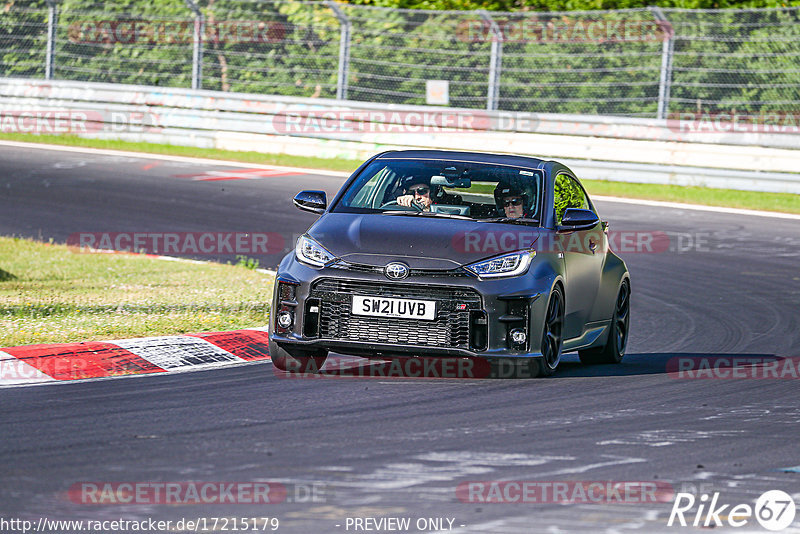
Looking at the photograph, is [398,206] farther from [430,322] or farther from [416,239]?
[430,322]

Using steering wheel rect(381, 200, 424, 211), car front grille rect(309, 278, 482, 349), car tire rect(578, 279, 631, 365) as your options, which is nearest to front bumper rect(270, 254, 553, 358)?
car front grille rect(309, 278, 482, 349)

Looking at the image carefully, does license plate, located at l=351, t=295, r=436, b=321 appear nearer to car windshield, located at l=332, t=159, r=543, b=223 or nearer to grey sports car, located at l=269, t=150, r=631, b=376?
grey sports car, located at l=269, t=150, r=631, b=376

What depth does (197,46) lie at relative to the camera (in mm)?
26562

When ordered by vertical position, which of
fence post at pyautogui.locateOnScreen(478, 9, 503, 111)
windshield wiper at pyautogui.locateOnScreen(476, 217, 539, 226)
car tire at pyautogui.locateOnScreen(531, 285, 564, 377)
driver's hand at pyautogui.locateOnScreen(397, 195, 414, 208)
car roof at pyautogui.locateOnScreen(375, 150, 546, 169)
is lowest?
car tire at pyautogui.locateOnScreen(531, 285, 564, 377)

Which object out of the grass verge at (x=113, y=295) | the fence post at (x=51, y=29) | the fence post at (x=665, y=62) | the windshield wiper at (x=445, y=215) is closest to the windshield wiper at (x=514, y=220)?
the windshield wiper at (x=445, y=215)

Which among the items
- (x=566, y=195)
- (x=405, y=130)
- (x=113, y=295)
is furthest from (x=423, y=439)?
(x=405, y=130)

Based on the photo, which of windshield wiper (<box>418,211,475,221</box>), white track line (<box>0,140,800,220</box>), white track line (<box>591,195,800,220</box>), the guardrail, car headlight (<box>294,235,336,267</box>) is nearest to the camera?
car headlight (<box>294,235,336,267</box>)

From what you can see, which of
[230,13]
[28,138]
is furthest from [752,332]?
[28,138]

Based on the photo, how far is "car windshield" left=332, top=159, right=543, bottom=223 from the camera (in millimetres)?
9617

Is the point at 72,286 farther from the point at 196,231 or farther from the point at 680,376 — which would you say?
the point at 680,376

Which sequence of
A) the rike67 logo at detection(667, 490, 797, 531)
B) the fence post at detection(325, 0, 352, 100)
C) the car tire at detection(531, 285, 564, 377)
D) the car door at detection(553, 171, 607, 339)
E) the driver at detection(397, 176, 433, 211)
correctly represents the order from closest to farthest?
the rike67 logo at detection(667, 490, 797, 531) < the car tire at detection(531, 285, 564, 377) < the car door at detection(553, 171, 607, 339) < the driver at detection(397, 176, 433, 211) < the fence post at detection(325, 0, 352, 100)

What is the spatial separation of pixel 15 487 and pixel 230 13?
847 inches

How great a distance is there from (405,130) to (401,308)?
53.4ft

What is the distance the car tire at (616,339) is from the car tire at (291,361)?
90.9 inches
